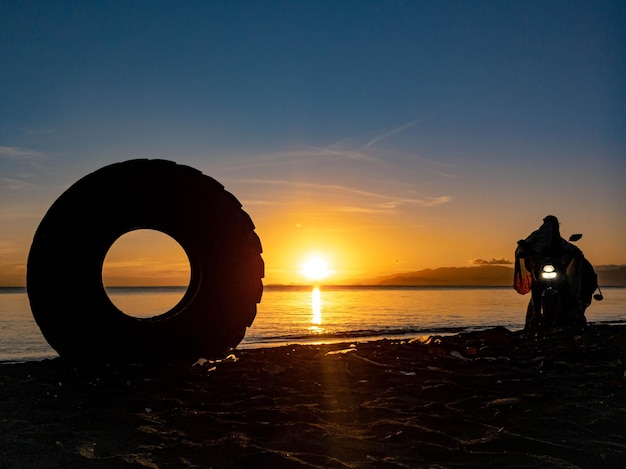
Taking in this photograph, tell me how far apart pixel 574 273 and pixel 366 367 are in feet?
21.2

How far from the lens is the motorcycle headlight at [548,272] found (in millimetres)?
11516

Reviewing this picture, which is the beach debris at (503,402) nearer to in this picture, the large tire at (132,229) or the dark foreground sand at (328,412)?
the dark foreground sand at (328,412)

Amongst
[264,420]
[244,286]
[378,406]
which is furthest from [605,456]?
[244,286]

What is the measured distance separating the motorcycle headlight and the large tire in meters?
6.61

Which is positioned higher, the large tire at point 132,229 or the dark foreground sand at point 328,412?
the large tire at point 132,229

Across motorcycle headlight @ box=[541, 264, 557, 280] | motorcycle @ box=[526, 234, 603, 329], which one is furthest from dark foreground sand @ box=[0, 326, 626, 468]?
motorcycle headlight @ box=[541, 264, 557, 280]

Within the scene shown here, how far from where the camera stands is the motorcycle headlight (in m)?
11.5

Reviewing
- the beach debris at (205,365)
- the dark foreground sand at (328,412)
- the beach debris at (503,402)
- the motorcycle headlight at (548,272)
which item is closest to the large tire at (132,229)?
the beach debris at (205,365)

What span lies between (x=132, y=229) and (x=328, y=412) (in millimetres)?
3604

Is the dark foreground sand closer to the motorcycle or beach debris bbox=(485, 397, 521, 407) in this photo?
beach debris bbox=(485, 397, 521, 407)

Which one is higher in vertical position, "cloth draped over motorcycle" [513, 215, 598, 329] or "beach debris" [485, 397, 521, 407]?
"cloth draped over motorcycle" [513, 215, 598, 329]

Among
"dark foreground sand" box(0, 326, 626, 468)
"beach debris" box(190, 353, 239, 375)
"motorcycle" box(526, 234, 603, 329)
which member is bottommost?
"dark foreground sand" box(0, 326, 626, 468)

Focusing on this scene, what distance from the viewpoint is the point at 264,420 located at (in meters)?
4.84

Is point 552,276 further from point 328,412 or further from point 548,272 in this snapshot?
point 328,412
